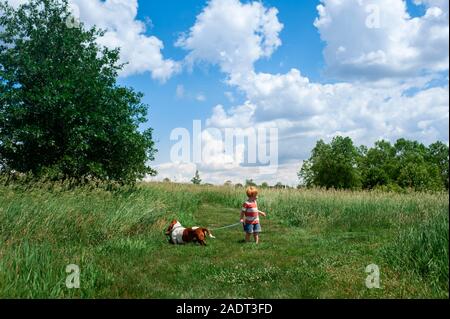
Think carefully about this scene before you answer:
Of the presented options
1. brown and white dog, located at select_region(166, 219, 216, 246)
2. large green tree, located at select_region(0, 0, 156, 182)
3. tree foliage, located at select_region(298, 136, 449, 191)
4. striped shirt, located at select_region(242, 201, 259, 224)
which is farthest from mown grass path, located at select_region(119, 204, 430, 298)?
tree foliage, located at select_region(298, 136, 449, 191)

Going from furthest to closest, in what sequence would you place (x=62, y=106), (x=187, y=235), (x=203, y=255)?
(x=62, y=106), (x=187, y=235), (x=203, y=255)

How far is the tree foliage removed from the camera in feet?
164

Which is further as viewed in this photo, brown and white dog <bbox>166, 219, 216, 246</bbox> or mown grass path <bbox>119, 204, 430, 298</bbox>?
brown and white dog <bbox>166, 219, 216, 246</bbox>

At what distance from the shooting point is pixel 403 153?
61.9 m

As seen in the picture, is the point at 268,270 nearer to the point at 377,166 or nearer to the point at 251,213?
the point at 251,213

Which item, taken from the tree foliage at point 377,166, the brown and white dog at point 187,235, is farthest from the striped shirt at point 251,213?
the tree foliage at point 377,166

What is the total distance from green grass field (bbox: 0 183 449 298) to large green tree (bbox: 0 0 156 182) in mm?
5019

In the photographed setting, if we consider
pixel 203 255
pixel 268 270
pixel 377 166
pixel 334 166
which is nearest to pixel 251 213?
pixel 203 255

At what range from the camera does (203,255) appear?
922 cm

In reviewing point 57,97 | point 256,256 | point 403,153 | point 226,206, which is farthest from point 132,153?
point 403,153

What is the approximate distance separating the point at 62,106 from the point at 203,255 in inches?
420

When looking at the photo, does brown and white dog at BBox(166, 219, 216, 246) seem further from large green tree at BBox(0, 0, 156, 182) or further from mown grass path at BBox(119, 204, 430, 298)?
large green tree at BBox(0, 0, 156, 182)

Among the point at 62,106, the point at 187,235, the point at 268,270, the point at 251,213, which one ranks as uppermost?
the point at 62,106

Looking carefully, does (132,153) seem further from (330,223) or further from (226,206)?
(330,223)
